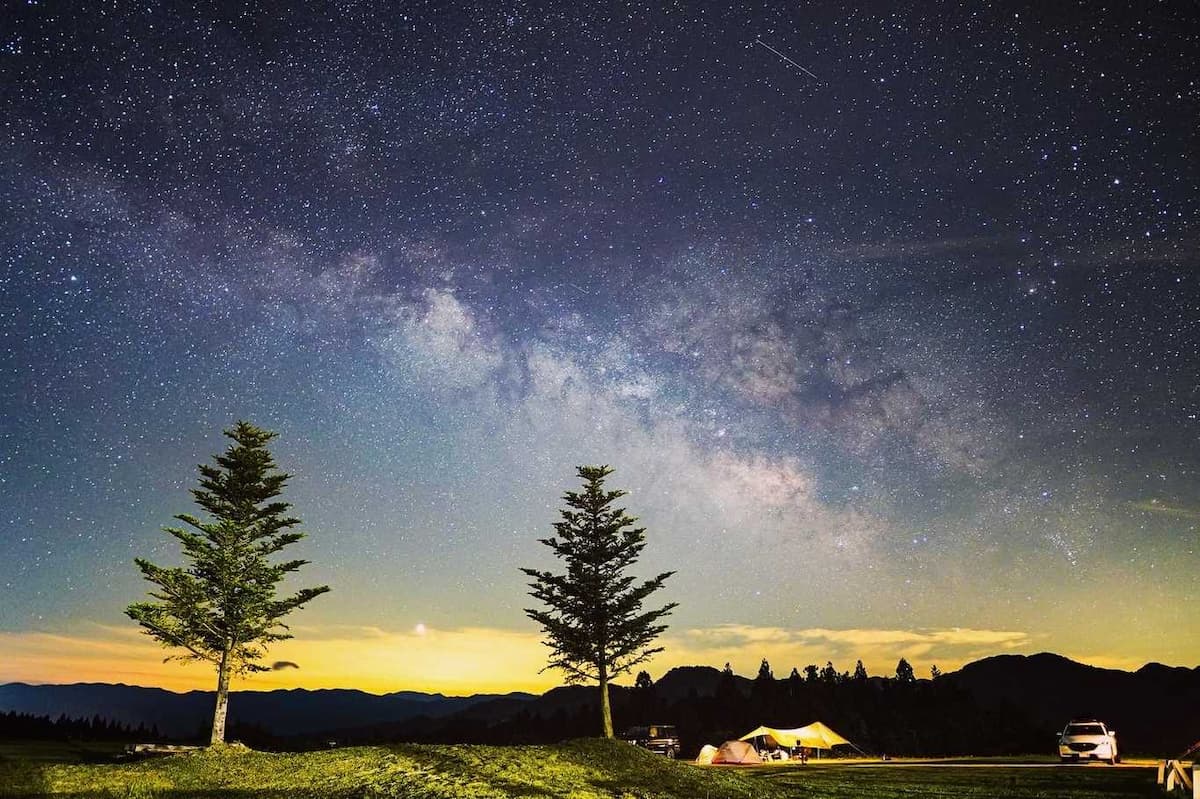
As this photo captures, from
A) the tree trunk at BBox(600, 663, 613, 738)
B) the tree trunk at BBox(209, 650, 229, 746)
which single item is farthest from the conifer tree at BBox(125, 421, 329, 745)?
the tree trunk at BBox(600, 663, 613, 738)

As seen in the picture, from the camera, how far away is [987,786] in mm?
22359

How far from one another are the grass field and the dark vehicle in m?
20.5

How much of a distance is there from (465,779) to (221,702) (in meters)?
20.7

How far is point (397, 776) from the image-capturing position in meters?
17.7

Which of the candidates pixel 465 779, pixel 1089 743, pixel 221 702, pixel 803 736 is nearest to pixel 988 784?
pixel 1089 743

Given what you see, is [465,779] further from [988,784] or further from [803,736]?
[803,736]

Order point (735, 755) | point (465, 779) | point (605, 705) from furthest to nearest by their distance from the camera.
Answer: point (735, 755)
point (605, 705)
point (465, 779)

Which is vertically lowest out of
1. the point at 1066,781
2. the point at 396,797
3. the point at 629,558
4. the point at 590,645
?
the point at 1066,781

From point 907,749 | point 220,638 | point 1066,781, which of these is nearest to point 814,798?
point 1066,781

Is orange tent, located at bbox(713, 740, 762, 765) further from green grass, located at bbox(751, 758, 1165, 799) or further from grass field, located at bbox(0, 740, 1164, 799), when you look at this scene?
grass field, located at bbox(0, 740, 1164, 799)

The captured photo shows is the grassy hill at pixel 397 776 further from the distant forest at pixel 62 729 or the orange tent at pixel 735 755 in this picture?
the distant forest at pixel 62 729

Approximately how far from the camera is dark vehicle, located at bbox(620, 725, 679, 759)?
43188mm

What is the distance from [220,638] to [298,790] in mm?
18444

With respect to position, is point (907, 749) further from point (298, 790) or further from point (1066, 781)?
point (298, 790)
